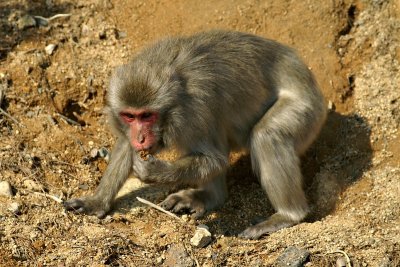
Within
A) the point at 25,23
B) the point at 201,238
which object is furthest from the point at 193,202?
the point at 25,23

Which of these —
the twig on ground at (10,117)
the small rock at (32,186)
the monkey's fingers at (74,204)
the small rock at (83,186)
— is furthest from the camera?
the twig on ground at (10,117)

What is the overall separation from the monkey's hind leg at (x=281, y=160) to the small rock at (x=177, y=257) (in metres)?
1.10

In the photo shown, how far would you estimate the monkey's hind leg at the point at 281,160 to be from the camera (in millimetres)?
8828

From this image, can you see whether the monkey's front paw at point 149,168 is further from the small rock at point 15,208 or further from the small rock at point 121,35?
the small rock at point 121,35

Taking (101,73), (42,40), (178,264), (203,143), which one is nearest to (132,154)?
(203,143)

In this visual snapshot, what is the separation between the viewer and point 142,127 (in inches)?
314

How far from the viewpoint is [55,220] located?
8367 millimetres

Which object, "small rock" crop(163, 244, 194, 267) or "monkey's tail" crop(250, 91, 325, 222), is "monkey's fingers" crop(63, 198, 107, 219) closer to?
"small rock" crop(163, 244, 194, 267)

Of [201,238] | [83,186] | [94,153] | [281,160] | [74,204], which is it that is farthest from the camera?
[94,153]

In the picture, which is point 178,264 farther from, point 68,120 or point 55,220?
point 68,120

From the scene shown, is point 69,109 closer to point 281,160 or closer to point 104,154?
point 104,154

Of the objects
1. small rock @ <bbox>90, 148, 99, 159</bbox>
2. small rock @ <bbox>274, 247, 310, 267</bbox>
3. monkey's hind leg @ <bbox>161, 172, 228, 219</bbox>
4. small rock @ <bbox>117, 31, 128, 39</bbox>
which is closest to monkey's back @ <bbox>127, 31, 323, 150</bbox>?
monkey's hind leg @ <bbox>161, 172, 228, 219</bbox>

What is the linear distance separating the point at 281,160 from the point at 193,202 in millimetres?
1405

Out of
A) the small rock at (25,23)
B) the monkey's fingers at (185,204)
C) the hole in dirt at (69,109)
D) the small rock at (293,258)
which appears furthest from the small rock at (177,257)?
the small rock at (25,23)
